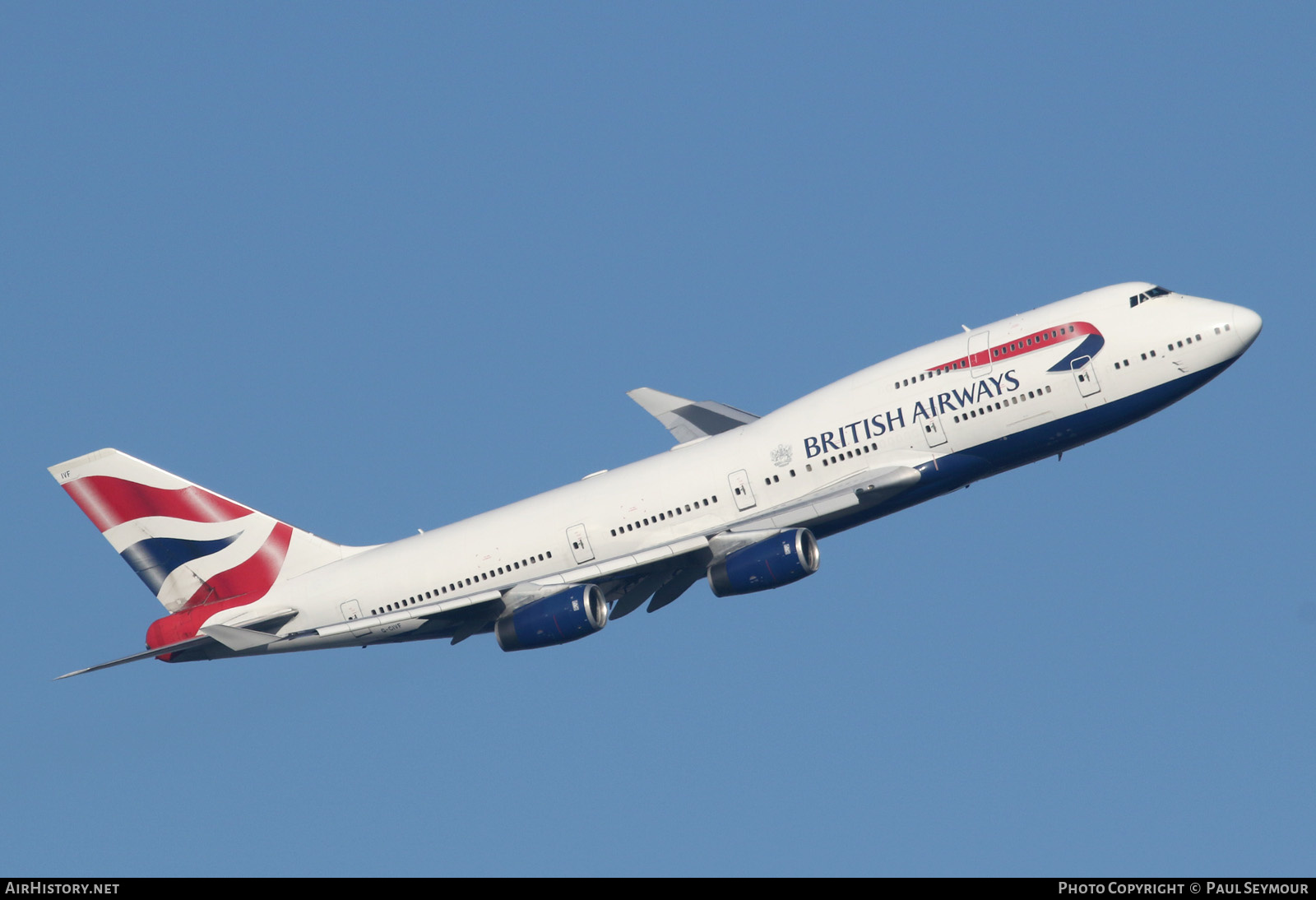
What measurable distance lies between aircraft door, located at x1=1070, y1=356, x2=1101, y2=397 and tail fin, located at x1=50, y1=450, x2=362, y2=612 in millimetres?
31206

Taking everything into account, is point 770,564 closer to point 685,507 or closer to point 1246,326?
point 685,507

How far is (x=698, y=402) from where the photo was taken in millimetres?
75562

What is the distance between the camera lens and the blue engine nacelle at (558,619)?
6166 centimetres

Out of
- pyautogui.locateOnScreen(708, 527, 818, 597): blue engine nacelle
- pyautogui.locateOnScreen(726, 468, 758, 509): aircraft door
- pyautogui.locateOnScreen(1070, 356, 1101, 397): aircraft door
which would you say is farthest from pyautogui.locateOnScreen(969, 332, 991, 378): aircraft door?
pyautogui.locateOnScreen(726, 468, 758, 509): aircraft door

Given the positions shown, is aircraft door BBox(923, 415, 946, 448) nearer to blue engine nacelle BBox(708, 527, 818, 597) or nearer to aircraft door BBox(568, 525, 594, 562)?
blue engine nacelle BBox(708, 527, 818, 597)

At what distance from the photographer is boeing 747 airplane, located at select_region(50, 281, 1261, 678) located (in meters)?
59.5

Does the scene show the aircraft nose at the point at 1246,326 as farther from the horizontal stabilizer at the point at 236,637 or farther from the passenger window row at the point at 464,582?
the horizontal stabilizer at the point at 236,637

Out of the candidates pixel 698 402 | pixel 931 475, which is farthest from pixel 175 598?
pixel 931 475

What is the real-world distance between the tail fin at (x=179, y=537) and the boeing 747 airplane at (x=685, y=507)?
0.08 m

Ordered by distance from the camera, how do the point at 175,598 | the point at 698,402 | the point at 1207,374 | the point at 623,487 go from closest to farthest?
the point at 1207,374, the point at 623,487, the point at 175,598, the point at 698,402

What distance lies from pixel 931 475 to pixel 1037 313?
295 inches

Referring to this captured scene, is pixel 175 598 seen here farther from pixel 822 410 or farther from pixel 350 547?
pixel 822 410

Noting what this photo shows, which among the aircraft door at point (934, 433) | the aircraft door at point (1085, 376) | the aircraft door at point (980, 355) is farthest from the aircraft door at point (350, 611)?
the aircraft door at point (1085, 376)

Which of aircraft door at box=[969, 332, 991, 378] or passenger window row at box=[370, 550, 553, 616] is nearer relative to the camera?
aircraft door at box=[969, 332, 991, 378]
